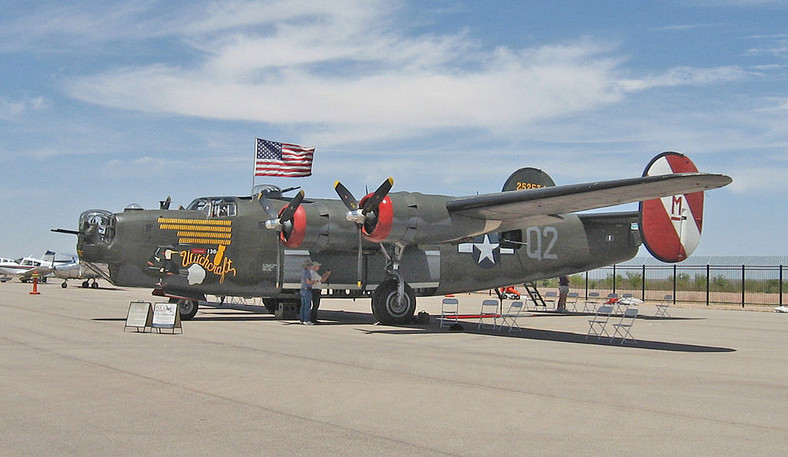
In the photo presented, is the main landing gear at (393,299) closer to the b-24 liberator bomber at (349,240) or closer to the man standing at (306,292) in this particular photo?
the b-24 liberator bomber at (349,240)

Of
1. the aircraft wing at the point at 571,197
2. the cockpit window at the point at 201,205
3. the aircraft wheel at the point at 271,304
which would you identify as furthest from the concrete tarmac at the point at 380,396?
the aircraft wheel at the point at 271,304

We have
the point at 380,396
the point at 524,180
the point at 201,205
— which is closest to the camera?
the point at 380,396

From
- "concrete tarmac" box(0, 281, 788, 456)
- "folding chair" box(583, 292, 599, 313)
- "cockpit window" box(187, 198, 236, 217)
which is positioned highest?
"cockpit window" box(187, 198, 236, 217)

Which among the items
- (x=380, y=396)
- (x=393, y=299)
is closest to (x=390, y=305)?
(x=393, y=299)

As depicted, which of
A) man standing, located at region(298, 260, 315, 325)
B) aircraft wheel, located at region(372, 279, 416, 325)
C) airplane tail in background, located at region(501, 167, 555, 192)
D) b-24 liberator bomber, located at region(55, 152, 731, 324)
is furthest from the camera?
airplane tail in background, located at region(501, 167, 555, 192)

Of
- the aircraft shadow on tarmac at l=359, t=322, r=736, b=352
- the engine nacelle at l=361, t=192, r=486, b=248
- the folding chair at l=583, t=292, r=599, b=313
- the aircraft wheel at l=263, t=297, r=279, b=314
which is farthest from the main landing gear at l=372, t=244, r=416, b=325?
the folding chair at l=583, t=292, r=599, b=313

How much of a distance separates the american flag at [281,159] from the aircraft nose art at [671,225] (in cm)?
1123

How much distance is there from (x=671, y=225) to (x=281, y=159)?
12784 mm

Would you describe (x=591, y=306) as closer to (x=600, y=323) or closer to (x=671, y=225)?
(x=671, y=225)

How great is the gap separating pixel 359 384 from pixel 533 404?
2.29m

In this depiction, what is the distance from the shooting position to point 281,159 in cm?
2533

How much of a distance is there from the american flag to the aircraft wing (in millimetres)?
8981

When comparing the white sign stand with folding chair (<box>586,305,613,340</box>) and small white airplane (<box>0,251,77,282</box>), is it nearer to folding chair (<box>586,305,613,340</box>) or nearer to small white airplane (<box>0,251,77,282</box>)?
folding chair (<box>586,305,613,340</box>)

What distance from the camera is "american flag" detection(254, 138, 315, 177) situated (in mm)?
24828
